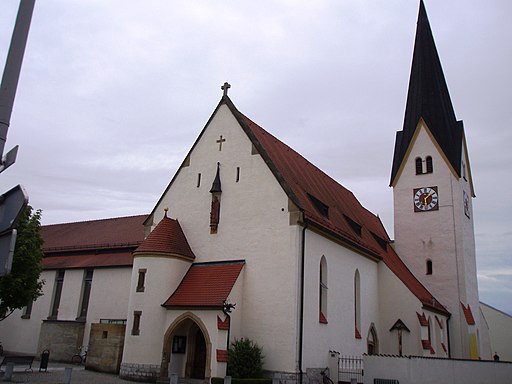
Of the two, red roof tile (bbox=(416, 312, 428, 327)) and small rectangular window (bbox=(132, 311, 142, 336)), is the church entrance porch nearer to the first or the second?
small rectangular window (bbox=(132, 311, 142, 336))

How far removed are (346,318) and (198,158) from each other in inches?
417

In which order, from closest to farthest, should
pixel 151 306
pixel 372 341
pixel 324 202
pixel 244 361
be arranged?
pixel 244 361, pixel 151 306, pixel 324 202, pixel 372 341

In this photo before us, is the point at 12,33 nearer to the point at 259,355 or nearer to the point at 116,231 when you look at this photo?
the point at 259,355

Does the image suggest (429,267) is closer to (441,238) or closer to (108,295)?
(441,238)

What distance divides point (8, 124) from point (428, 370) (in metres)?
20.8

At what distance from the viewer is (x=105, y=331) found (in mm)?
23906

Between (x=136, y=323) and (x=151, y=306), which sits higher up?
(x=151, y=306)

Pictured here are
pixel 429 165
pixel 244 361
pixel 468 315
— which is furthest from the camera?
pixel 429 165

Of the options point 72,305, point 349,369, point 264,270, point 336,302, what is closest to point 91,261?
point 72,305

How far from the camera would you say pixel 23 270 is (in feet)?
69.7

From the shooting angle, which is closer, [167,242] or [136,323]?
[136,323]

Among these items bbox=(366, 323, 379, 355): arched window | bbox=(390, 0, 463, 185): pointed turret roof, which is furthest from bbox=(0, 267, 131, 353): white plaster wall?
bbox=(390, 0, 463, 185): pointed turret roof

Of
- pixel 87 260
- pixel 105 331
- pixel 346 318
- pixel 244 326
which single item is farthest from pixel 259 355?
pixel 87 260

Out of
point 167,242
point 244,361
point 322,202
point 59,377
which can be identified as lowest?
point 59,377
